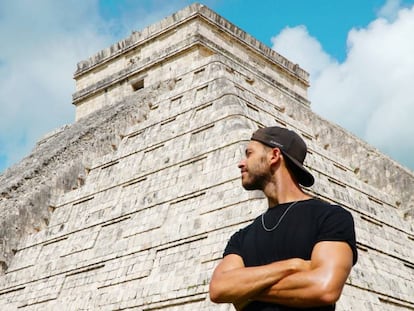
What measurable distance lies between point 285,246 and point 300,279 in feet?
0.65

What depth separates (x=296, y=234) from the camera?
228cm

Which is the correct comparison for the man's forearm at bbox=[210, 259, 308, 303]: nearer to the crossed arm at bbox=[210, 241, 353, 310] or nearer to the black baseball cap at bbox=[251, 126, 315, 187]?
the crossed arm at bbox=[210, 241, 353, 310]

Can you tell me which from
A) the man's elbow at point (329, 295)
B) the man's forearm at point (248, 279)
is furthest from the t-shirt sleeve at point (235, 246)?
the man's elbow at point (329, 295)

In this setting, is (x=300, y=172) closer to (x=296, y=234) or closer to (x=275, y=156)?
(x=275, y=156)

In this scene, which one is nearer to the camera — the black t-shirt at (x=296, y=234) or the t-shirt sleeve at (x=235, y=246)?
the black t-shirt at (x=296, y=234)

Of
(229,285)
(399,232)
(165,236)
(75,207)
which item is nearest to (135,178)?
(75,207)

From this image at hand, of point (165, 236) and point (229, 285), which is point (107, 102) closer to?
point (165, 236)

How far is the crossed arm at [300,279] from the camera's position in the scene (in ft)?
6.88

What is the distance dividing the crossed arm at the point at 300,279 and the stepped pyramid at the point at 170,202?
410cm

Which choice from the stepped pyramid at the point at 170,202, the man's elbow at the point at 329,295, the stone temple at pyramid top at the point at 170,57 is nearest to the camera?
the man's elbow at the point at 329,295

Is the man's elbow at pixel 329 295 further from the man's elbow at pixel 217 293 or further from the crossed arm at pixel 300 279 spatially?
the man's elbow at pixel 217 293

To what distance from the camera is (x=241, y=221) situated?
6.86m

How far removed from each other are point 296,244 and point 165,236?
18.5 feet

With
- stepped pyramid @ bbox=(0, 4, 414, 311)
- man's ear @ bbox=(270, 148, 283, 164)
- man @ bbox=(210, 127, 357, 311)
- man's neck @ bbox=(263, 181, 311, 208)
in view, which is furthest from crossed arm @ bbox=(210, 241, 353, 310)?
stepped pyramid @ bbox=(0, 4, 414, 311)
